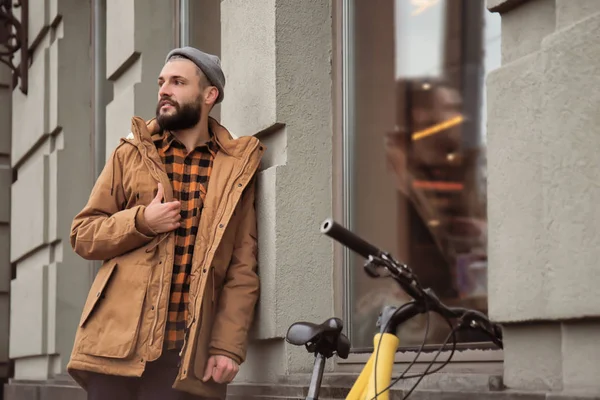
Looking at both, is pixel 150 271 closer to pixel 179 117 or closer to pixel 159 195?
pixel 159 195

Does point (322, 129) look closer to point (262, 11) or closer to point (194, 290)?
point (262, 11)

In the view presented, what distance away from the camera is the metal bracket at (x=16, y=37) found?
32.5ft

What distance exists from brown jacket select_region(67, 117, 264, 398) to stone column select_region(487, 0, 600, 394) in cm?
161

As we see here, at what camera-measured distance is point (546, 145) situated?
3113mm

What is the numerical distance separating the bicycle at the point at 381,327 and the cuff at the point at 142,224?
141 cm

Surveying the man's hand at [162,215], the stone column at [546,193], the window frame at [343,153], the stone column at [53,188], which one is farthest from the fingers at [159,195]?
the stone column at [53,188]

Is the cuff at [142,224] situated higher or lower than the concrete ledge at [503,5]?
lower

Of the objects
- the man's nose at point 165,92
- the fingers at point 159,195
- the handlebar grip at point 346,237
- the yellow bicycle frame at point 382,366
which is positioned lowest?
the yellow bicycle frame at point 382,366

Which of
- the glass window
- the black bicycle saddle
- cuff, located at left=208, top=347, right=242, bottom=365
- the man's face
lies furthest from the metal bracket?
the black bicycle saddle

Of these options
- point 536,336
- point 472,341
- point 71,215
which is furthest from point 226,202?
point 71,215

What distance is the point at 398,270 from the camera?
2.66m

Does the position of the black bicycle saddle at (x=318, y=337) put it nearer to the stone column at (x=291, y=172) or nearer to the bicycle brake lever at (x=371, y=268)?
the bicycle brake lever at (x=371, y=268)

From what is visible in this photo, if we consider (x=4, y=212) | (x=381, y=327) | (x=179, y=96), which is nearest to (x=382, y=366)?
(x=381, y=327)

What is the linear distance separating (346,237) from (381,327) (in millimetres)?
530
